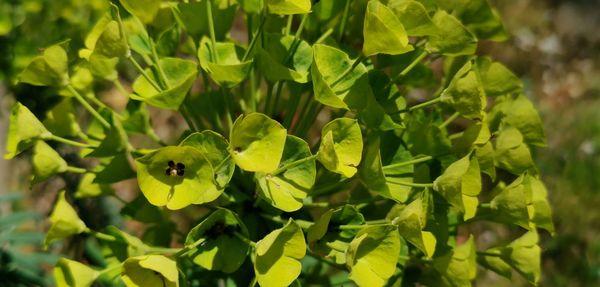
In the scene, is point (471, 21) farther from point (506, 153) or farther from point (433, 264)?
point (433, 264)

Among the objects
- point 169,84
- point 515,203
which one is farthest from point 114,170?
point 515,203

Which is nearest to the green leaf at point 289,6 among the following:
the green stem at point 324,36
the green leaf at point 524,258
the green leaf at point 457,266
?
the green stem at point 324,36

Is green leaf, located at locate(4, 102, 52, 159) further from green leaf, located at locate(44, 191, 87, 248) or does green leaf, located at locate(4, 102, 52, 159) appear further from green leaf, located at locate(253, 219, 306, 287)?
green leaf, located at locate(253, 219, 306, 287)

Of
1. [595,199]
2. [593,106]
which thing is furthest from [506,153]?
[593,106]

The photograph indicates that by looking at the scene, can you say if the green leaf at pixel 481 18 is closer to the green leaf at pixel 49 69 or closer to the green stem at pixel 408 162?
the green stem at pixel 408 162

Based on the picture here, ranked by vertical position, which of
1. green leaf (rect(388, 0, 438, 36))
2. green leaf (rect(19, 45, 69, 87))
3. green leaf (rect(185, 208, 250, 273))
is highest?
green leaf (rect(388, 0, 438, 36))

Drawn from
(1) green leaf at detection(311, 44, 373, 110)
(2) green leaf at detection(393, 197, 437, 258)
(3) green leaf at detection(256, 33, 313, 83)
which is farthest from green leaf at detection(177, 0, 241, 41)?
(2) green leaf at detection(393, 197, 437, 258)
